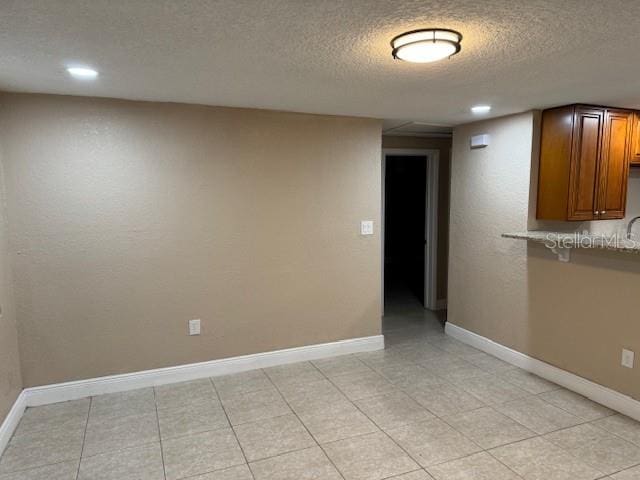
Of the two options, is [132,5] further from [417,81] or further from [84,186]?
[84,186]

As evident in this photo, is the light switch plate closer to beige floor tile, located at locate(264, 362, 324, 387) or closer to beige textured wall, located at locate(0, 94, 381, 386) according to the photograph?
beige textured wall, located at locate(0, 94, 381, 386)

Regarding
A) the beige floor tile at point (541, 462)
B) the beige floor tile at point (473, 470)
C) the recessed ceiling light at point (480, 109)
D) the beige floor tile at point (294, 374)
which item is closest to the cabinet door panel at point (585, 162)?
the recessed ceiling light at point (480, 109)

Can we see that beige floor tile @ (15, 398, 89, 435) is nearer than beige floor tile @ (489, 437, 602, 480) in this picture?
No

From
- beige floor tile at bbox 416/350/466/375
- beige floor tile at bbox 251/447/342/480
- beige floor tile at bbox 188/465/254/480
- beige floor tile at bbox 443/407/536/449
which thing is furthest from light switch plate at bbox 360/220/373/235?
beige floor tile at bbox 188/465/254/480

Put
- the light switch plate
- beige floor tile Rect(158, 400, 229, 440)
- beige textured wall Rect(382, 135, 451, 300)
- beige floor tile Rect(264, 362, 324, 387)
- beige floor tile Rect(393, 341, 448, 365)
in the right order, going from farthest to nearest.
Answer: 1. beige textured wall Rect(382, 135, 451, 300)
2. the light switch plate
3. beige floor tile Rect(393, 341, 448, 365)
4. beige floor tile Rect(264, 362, 324, 387)
5. beige floor tile Rect(158, 400, 229, 440)

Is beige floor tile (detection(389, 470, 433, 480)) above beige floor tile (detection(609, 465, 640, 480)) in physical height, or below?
above

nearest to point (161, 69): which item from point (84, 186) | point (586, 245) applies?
point (84, 186)

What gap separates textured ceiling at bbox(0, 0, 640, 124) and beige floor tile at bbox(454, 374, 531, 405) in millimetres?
2220

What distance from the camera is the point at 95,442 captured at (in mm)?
2670

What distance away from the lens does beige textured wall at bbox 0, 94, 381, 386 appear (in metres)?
3.04

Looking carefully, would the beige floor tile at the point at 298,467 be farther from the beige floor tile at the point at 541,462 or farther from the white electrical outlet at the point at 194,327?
the white electrical outlet at the point at 194,327

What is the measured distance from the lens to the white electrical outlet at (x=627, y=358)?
9.55 ft

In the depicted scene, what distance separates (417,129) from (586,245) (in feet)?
7.60

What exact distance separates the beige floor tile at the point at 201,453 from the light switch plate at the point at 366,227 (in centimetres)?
211
